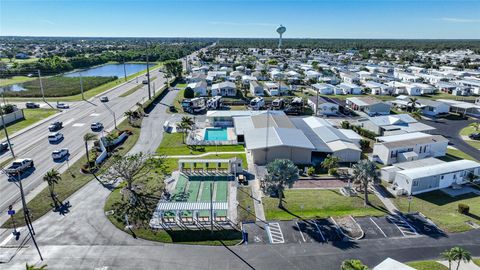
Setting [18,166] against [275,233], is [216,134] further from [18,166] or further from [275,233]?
[275,233]

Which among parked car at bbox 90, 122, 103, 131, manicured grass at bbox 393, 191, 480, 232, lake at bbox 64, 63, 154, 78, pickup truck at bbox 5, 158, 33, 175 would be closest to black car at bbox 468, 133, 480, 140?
manicured grass at bbox 393, 191, 480, 232

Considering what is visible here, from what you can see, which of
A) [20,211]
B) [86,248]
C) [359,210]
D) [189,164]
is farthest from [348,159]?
[20,211]

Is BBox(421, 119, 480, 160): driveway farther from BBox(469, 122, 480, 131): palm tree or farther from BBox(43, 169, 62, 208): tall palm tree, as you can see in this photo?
BBox(43, 169, 62, 208): tall palm tree

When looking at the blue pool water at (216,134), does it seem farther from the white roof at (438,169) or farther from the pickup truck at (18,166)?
the white roof at (438,169)

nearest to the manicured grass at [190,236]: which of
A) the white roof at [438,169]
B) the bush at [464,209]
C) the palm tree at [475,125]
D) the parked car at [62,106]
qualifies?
the white roof at [438,169]

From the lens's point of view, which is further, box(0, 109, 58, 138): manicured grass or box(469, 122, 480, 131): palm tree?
box(469, 122, 480, 131): palm tree
